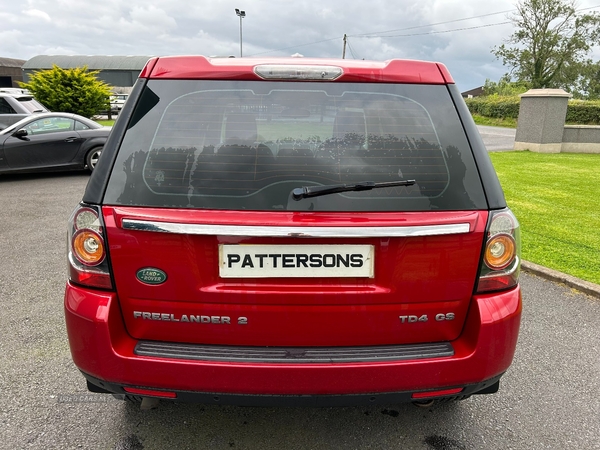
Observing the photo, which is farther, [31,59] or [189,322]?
[31,59]

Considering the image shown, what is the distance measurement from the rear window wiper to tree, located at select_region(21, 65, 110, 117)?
23374mm

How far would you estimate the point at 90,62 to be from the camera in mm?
61719

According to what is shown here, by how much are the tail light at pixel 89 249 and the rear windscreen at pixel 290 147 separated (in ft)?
0.32

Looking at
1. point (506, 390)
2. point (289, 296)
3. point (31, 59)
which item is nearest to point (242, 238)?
point (289, 296)

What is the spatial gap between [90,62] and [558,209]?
2622 inches

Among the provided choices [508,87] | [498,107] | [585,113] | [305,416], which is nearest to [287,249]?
[305,416]

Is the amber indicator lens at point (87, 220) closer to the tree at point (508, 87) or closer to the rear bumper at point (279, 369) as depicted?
the rear bumper at point (279, 369)

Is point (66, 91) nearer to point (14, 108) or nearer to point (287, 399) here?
point (14, 108)

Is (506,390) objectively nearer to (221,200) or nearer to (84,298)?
(221,200)

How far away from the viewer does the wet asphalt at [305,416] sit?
7.52 feet

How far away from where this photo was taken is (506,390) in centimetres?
277

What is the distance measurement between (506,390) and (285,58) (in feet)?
7.46

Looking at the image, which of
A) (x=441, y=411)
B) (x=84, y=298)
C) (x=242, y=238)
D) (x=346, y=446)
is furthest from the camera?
(x=441, y=411)

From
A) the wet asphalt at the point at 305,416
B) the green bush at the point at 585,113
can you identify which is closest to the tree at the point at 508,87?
the green bush at the point at 585,113
